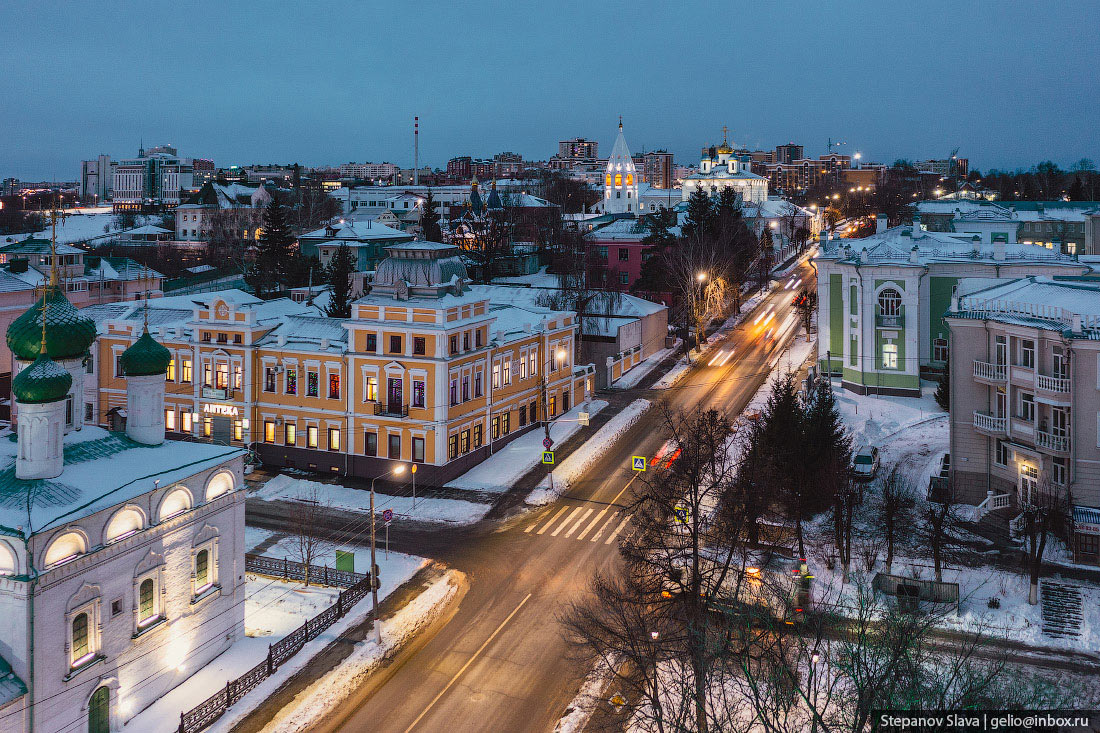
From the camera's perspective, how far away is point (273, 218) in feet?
274

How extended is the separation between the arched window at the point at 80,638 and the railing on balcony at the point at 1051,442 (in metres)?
32.3

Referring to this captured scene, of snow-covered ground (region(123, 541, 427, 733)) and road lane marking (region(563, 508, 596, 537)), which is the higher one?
road lane marking (region(563, 508, 596, 537))

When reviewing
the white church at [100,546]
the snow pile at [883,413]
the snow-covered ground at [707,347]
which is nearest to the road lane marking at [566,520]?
the white church at [100,546]

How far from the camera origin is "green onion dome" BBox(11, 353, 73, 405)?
22.5 meters

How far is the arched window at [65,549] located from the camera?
69.7 feet

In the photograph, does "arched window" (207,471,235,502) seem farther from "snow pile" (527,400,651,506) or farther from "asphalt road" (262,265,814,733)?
"snow pile" (527,400,651,506)

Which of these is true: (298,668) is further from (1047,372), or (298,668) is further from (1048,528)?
(1047,372)

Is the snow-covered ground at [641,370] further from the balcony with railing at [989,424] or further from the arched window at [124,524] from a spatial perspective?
the arched window at [124,524]

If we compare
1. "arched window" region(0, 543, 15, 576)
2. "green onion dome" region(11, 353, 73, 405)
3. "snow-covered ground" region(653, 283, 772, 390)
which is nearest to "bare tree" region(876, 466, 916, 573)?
"green onion dome" region(11, 353, 73, 405)

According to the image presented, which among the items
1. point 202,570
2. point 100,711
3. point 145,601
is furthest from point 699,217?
point 100,711

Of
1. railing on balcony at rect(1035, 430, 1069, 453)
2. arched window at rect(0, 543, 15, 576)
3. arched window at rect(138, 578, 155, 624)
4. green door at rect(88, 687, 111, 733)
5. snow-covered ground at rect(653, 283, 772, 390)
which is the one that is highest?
snow-covered ground at rect(653, 283, 772, 390)

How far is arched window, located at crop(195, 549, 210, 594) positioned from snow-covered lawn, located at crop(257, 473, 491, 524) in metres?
12.4

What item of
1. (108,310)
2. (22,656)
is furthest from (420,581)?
(108,310)

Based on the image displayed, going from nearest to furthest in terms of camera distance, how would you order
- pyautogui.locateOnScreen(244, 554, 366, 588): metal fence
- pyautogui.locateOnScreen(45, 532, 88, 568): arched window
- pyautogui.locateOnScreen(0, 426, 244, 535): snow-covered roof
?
pyautogui.locateOnScreen(45, 532, 88, 568): arched window < pyautogui.locateOnScreen(0, 426, 244, 535): snow-covered roof < pyautogui.locateOnScreen(244, 554, 366, 588): metal fence
